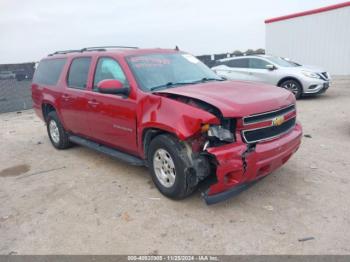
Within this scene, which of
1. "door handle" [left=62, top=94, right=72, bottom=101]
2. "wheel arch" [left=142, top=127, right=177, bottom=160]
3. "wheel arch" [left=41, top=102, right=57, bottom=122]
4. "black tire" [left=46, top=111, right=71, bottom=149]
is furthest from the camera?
"wheel arch" [left=41, top=102, right=57, bottom=122]

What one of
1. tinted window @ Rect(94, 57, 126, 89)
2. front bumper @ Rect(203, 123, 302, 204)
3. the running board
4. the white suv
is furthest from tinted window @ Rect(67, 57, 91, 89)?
the white suv

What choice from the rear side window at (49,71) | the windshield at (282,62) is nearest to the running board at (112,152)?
the rear side window at (49,71)

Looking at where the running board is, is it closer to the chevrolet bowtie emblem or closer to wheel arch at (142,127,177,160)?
wheel arch at (142,127,177,160)

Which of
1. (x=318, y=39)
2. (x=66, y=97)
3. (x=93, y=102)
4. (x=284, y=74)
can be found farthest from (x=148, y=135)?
(x=318, y=39)

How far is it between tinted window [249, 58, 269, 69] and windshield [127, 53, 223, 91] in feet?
21.3

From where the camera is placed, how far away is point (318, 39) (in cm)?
1694

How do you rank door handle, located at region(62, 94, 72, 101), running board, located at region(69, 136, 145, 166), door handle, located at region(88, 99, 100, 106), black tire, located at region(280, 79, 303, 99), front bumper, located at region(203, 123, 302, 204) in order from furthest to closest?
black tire, located at region(280, 79, 303, 99), door handle, located at region(62, 94, 72, 101), door handle, located at region(88, 99, 100, 106), running board, located at region(69, 136, 145, 166), front bumper, located at region(203, 123, 302, 204)

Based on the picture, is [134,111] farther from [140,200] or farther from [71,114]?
[71,114]

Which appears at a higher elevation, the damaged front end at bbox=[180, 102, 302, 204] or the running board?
the damaged front end at bbox=[180, 102, 302, 204]

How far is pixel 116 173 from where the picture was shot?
192 inches

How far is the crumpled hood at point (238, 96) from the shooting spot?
3.29 metres

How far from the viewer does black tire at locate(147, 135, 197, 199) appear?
3428 mm

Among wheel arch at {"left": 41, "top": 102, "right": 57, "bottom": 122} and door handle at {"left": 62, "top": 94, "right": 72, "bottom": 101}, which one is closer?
door handle at {"left": 62, "top": 94, "right": 72, "bottom": 101}

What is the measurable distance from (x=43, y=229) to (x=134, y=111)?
68.4 inches
